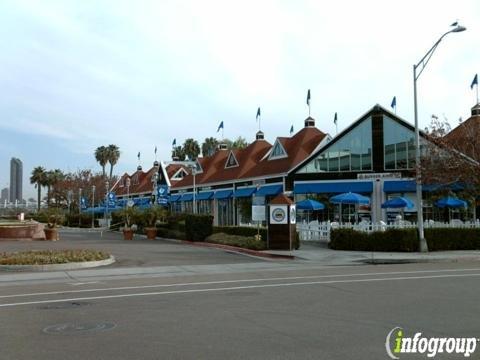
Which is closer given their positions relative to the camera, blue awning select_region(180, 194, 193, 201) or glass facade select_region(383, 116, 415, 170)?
glass facade select_region(383, 116, 415, 170)

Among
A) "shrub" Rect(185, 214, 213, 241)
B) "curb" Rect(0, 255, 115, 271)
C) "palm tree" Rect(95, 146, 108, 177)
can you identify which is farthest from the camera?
"palm tree" Rect(95, 146, 108, 177)

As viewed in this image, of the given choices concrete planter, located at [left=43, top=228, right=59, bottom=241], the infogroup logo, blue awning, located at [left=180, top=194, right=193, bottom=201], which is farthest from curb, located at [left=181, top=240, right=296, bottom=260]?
blue awning, located at [left=180, top=194, right=193, bottom=201]

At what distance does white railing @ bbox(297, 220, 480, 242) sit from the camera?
2749 centimetres

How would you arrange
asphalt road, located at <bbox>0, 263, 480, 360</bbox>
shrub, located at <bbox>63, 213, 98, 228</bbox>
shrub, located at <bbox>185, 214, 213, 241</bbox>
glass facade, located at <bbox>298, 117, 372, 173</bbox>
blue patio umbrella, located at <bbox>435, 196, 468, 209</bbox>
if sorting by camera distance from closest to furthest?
asphalt road, located at <bbox>0, 263, 480, 360</bbox>, shrub, located at <bbox>185, 214, 213, 241</bbox>, blue patio umbrella, located at <bbox>435, 196, 468, 209</bbox>, glass facade, located at <bbox>298, 117, 372, 173</bbox>, shrub, located at <bbox>63, 213, 98, 228</bbox>

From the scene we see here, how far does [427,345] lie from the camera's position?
7.48m

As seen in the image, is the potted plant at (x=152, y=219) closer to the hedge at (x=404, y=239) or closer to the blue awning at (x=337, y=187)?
the blue awning at (x=337, y=187)

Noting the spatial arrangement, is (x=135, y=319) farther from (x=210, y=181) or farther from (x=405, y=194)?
(x=210, y=181)

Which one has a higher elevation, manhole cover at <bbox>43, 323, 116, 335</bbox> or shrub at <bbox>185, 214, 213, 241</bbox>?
shrub at <bbox>185, 214, 213, 241</bbox>

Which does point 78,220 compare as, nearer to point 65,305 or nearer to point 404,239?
point 404,239

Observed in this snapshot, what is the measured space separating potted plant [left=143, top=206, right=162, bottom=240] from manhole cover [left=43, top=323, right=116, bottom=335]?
33066mm

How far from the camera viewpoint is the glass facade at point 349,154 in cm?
4656

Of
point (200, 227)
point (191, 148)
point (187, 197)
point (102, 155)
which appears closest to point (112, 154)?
point (102, 155)

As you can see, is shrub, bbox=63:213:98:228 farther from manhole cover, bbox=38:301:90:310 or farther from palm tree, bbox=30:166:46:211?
manhole cover, bbox=38:301:90:310

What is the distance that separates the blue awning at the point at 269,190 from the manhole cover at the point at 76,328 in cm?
3870
